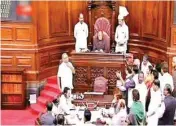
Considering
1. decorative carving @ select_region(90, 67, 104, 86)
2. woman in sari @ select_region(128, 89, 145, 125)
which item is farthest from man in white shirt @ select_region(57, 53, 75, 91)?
woman in sari @ select_region(128, 89, 145, 125)

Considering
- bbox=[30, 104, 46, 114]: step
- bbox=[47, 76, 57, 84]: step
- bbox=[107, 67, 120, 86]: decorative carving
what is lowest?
bbox=[30, 104, 46, 114]: step

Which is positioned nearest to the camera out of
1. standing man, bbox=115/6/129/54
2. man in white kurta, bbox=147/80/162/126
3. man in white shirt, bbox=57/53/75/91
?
man in white kurta, bbox=147/80/162/126

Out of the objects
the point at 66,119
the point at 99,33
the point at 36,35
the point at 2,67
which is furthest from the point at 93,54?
the point at 66,119

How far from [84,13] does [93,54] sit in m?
1.82

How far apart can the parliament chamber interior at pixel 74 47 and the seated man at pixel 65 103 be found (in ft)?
1.93

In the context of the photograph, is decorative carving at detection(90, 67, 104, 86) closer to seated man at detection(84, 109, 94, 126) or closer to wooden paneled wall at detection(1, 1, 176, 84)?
wooden paneled wall at detection(1, 1, 176, 84)

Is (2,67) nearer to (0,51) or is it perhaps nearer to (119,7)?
(0,51)

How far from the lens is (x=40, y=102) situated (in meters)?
12.5

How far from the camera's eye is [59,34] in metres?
13.7

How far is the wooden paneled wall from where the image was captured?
41.5 feet

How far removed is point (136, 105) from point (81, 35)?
5.00 m

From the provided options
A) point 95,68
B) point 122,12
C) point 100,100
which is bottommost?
point 100,100

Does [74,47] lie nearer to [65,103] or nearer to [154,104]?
[65,103]

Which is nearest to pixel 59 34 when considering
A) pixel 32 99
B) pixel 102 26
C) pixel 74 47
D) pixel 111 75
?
pixel 74 47
